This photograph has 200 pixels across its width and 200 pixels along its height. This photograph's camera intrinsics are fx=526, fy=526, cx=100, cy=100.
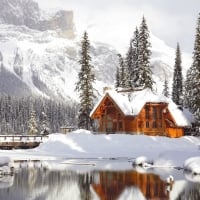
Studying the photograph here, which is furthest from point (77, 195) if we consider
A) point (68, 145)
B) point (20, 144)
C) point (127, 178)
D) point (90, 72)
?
point (90, 72)

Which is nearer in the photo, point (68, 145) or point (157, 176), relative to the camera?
point (157, 176)

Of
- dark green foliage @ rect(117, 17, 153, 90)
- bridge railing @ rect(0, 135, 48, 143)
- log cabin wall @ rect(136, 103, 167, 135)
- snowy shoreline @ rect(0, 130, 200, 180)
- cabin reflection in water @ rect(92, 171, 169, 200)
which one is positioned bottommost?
cabin reflection in water @ rect(92, 171, 169, 200)

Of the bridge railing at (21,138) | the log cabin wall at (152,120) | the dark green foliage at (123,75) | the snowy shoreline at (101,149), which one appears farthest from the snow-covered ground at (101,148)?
the dark green foliage at (123,75)

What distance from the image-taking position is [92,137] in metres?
64.4

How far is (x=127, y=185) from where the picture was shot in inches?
1437

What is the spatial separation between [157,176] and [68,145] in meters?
24.2

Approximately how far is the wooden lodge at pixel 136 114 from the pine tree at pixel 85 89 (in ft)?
13.3

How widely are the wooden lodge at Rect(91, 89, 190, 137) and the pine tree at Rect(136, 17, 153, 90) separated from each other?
275 inches

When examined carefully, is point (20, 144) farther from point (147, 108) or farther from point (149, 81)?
point (149, 81)

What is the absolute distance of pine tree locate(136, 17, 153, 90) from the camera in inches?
3285

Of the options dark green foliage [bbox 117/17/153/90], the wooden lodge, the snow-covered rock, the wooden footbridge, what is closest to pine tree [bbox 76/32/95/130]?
the wooden lodge

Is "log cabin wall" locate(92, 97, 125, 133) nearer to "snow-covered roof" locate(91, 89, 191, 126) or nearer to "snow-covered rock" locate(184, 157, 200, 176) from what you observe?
"snow-covered roof" locate(91, 89, 191, 126)

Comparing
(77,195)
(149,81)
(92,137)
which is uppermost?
(149,81)

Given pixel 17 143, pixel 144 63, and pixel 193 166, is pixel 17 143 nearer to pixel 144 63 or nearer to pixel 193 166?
pixel 144 63
